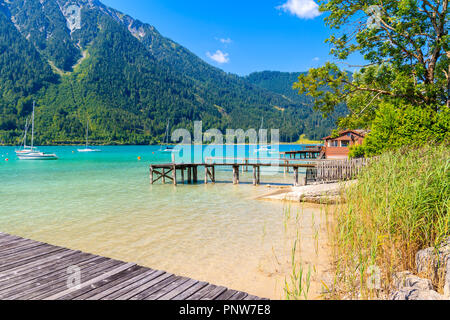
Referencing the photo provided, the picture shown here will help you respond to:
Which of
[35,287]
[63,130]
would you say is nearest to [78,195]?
[35,287]

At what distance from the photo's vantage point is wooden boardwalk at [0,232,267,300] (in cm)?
407

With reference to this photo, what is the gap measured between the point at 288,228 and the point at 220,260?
164 inches

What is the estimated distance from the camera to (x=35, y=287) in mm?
4379

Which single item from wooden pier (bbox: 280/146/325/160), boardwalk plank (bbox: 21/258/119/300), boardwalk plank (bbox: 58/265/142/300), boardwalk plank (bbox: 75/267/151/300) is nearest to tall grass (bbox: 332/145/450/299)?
boardwalk plank (bbox: 75/267/151/300)

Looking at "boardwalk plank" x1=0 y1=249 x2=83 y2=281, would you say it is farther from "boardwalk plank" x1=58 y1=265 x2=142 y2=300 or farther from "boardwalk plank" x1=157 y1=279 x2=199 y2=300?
"boardwalk plank" x1=157 y1=279 x2=199 y2=300

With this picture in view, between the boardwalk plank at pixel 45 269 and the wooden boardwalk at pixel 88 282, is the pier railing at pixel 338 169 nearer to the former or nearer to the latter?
the wooden boardwalk at pixel 88 282

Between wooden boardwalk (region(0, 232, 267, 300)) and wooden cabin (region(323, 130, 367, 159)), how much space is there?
148 ft

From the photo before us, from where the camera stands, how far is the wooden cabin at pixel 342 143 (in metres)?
46.2

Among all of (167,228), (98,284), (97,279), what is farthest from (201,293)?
(167,228)

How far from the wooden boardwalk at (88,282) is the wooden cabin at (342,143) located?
4512 cm

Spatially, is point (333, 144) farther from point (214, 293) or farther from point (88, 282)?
point (88, 282)

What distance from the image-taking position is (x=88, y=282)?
4.49m

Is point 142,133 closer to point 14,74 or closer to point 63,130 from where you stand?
point 63,130

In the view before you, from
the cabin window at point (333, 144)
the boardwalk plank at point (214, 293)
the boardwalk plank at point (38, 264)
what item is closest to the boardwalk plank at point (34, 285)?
the boardwalk plank at point (38, 264)
